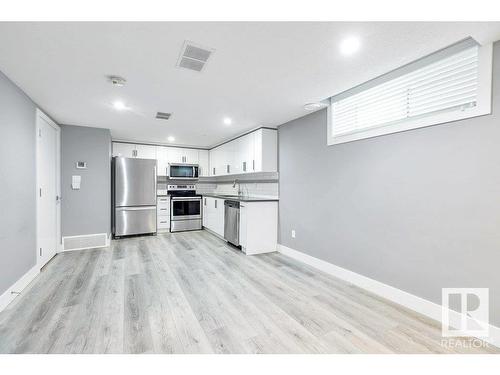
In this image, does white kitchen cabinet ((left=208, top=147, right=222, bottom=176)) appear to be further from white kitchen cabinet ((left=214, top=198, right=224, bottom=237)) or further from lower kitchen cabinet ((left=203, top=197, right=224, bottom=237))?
white kitchen cabinet ((left=214, top=198, right=224, bottom=237))

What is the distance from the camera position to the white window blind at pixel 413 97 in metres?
1.94

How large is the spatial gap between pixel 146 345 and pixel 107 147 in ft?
13.2

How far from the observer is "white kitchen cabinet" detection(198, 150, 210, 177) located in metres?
6.77

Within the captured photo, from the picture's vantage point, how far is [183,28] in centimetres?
166

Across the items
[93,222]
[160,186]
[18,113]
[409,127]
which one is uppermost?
[18,113]

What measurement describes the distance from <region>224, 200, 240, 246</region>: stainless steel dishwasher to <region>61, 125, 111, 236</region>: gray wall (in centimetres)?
234

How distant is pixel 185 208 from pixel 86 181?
2278 mm

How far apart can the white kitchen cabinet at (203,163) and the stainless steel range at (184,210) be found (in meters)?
0.75

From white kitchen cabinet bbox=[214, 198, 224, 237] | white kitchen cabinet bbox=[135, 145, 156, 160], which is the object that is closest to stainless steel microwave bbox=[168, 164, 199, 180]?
white kitchen cabinet bbox=[135, 145, 156, 160]

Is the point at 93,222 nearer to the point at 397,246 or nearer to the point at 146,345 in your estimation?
the point at 146,345

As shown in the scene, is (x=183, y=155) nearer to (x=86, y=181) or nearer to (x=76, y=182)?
(x=86, y=181)

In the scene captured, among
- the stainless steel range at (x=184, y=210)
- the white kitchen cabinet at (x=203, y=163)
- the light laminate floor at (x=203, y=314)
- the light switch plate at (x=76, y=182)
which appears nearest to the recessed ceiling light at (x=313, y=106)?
the light laminate floor at (x=203, y=314)

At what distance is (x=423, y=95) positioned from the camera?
2.23 m
